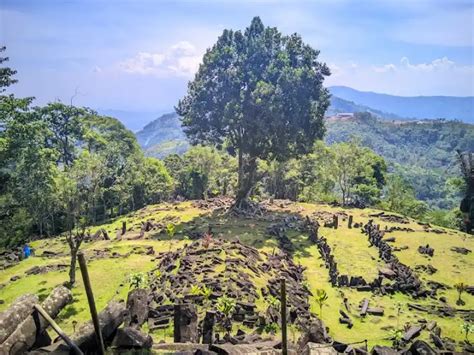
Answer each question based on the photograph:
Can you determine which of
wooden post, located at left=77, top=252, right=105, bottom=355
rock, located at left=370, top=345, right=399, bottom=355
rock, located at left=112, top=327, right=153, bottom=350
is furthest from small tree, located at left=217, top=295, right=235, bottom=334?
wooden post, located at left=77, top=252, right=105, bottom=355

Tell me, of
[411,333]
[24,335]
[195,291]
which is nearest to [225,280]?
[195,291]

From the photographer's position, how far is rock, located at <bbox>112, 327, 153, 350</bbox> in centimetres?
1229

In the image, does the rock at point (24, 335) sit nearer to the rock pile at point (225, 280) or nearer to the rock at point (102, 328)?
the rock at point (102, 328)

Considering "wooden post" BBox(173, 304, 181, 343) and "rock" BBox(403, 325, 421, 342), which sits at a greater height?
"wooden post" BBox(173, 304, 181, 343)

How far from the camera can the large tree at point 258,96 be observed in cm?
4050

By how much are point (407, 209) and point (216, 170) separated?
30835 millimetres

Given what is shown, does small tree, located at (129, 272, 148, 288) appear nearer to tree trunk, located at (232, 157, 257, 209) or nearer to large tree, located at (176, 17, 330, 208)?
large tree, located at (176, 17, 330, 208)

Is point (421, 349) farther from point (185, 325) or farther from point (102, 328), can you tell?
point (102, 328)

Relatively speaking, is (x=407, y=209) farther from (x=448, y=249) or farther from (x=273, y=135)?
(x=273, y=135)

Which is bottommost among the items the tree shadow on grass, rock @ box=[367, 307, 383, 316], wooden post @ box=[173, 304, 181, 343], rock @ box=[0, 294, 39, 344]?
rock @ box=[367, 307, 383, 316]

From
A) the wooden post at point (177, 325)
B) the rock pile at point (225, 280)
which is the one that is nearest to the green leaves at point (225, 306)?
the rock pile at point (225, 280)

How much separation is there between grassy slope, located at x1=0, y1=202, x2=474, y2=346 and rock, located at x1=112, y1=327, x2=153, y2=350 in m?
8.07

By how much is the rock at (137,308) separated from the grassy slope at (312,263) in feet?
12.2

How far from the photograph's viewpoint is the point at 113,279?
25000mm
